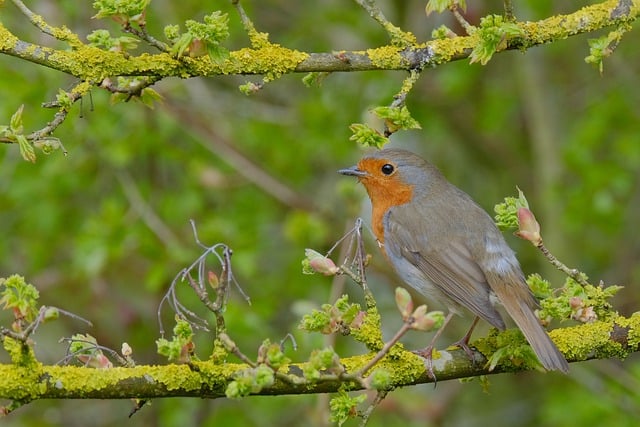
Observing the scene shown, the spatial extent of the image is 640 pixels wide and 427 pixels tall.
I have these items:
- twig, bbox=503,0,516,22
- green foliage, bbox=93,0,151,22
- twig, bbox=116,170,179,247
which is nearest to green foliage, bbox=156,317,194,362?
green foliage, bbox=93,0,151,22

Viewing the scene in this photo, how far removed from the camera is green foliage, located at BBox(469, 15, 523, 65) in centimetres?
339

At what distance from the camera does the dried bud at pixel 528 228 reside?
3291 millimetres

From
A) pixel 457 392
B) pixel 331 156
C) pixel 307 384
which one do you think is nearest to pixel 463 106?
pixel 331 156

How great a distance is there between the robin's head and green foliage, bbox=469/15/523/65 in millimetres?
1942

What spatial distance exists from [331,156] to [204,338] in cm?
188

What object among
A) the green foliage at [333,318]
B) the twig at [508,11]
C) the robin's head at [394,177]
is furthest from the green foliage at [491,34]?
the robin's head at [394,177]

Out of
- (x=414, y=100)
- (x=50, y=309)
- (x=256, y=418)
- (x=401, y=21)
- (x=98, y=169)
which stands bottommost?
(x=256, y=418)

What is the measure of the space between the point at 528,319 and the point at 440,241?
1098 millimetres

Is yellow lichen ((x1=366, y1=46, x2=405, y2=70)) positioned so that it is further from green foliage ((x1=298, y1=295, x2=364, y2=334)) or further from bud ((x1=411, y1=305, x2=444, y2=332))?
bud ((x1=411, y1=305, x2=444, y2=332))

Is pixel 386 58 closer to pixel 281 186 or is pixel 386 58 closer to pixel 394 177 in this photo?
pixel 394 177

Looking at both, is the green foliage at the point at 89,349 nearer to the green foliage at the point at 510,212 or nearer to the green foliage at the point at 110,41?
the green foliage at the point at 110,41

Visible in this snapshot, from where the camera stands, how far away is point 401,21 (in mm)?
8500

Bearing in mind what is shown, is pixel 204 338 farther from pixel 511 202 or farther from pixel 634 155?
pixel 511 202

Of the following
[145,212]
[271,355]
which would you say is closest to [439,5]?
[271,355]
